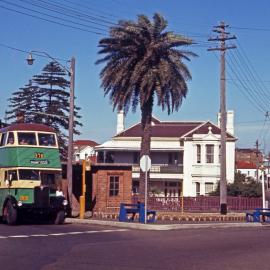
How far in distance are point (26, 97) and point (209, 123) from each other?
2082 cm

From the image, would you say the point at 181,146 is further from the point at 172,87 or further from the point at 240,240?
the point at 240,240

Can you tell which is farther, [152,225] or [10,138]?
[10,138]

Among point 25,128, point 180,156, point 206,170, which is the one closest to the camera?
point 25,128

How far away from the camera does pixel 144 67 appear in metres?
38.3

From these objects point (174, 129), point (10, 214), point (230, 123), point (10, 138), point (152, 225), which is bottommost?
point (152, 225)

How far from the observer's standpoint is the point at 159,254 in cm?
1647

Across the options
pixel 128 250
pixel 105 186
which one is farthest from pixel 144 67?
pixel 128 250

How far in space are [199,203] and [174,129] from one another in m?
21.2

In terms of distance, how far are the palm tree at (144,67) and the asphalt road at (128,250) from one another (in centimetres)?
1557

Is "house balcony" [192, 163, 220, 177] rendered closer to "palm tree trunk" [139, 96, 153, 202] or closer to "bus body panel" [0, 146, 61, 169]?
"palm tree trunk" [139, 96, 153, 202]

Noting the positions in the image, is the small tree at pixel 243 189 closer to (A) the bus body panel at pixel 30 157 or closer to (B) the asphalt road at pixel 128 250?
(A) the bus body panel at pixel 30 157

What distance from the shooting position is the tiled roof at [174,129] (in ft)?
224

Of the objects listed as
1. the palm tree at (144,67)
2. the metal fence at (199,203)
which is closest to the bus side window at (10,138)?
the palm tree at (144,67)

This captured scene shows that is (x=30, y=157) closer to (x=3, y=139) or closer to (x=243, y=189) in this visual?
(x=3, y=139)
